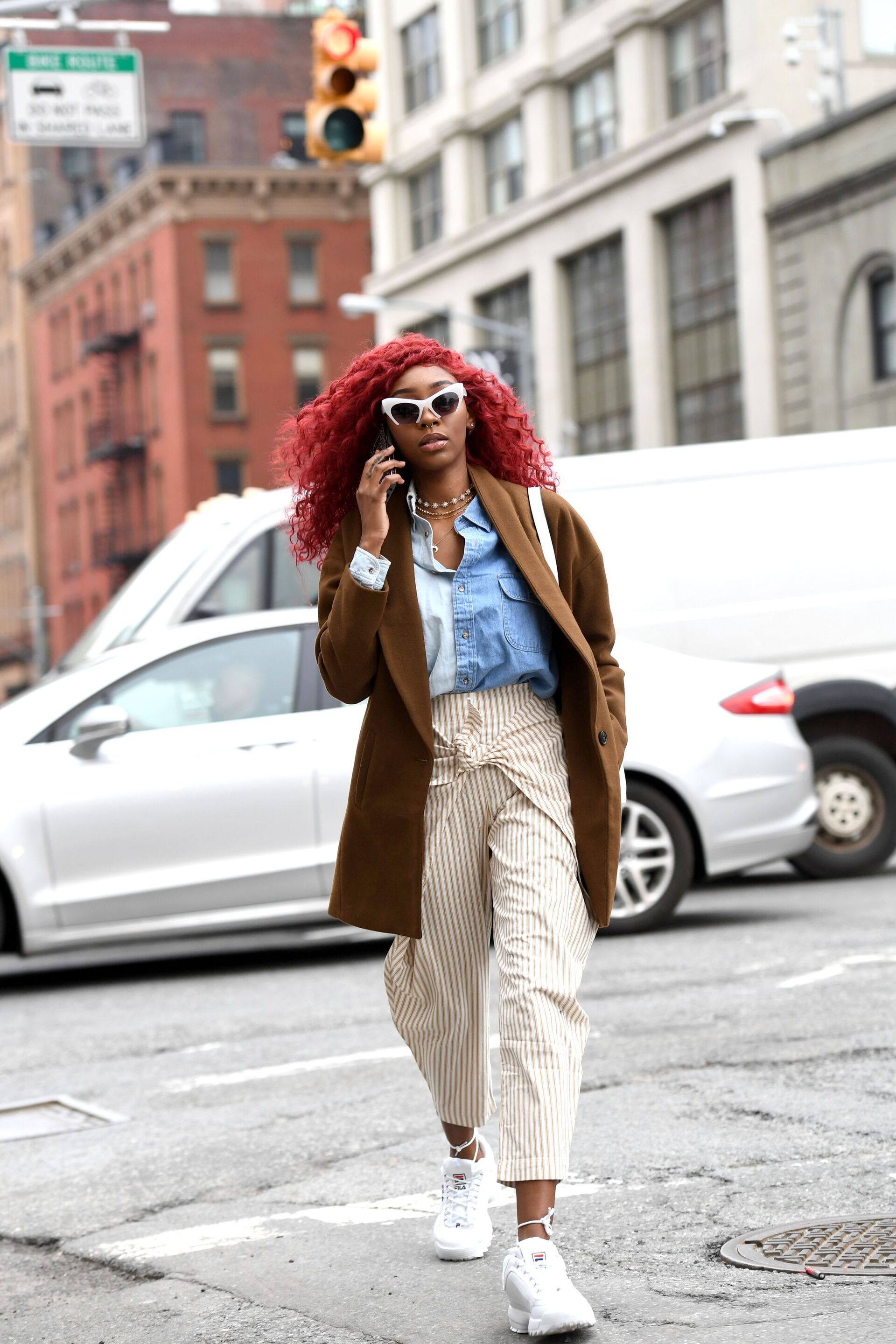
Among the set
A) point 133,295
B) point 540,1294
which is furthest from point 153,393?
point 540,1294

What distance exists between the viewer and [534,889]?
4.03 meters

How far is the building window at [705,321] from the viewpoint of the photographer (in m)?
35.6

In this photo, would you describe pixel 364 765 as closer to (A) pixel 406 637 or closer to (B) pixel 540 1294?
(A) pixel 406 637

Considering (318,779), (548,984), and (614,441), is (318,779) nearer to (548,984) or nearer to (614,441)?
(548,984)

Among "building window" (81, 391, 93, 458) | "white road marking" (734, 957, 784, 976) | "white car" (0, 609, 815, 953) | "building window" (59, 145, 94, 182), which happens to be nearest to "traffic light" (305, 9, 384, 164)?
"white car" (0, 609, 815, 953)

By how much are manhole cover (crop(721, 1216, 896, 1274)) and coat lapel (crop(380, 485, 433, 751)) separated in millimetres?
1190

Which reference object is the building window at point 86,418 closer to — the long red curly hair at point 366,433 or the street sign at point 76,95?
the street sign at point 76,95

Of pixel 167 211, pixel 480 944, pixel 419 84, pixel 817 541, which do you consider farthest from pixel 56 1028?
pixel 167 211

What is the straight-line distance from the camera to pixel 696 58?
36156 mm

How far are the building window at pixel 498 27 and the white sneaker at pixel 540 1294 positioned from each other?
40.0m

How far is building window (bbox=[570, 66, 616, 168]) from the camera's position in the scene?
38.8m

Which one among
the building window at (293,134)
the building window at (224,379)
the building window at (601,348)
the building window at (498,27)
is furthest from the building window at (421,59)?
the building window at (293,134)

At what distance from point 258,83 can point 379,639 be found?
72083 millimetres

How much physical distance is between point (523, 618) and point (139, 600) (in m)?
7.78
